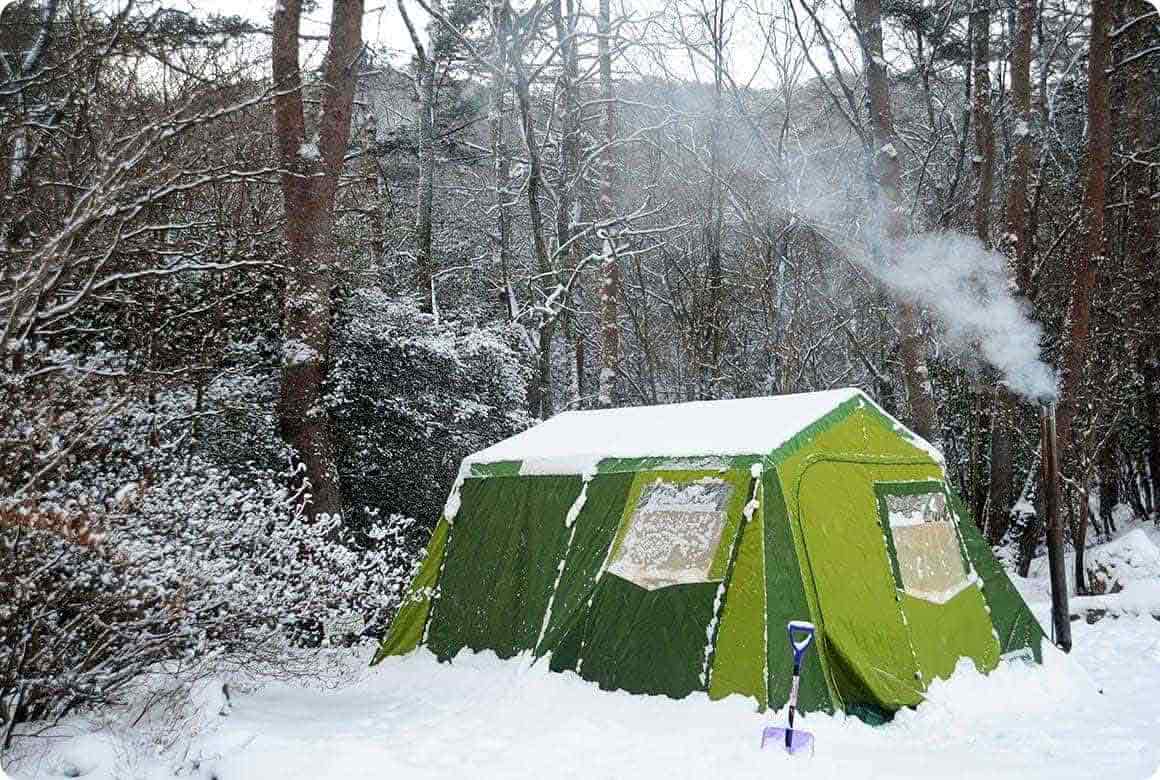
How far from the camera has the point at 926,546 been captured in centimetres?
630

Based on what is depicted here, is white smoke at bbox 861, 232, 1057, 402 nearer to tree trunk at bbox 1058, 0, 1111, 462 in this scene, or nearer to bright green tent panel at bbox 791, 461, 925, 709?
tree trunk at bbox 1058, 0, 1111, 462

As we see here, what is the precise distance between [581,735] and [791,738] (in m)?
1.16

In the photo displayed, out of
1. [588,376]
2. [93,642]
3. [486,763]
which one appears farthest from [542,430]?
[588,376]

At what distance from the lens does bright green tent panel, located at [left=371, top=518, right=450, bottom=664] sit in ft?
24.2

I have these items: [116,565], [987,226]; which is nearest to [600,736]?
[116,565]

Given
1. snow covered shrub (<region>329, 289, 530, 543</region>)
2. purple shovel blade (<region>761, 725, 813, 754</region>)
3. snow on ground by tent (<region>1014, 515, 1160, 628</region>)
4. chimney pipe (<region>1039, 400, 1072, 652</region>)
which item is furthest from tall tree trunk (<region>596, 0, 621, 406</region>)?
purple shovel blade (<region>761, 725, 813, 754</region>)

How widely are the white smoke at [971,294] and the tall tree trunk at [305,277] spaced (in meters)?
6.02

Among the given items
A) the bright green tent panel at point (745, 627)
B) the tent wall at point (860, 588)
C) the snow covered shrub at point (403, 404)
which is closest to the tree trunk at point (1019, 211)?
the tent wall at point (860, 588)

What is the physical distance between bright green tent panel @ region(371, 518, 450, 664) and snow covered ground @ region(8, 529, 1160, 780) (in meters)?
0.58

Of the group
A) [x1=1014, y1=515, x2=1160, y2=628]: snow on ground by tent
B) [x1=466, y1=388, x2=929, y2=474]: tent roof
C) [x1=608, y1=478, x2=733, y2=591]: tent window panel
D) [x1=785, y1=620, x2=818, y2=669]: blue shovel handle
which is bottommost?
[x1=1014, y1=515, x2=1160, y2=628]: snow on ground by tent

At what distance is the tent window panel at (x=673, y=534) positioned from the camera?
18.5 ft

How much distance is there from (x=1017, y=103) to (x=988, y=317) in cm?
285

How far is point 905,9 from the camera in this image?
503 inches

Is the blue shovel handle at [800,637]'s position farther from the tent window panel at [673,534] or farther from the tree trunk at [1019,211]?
the tree trunk at [1019,211]
